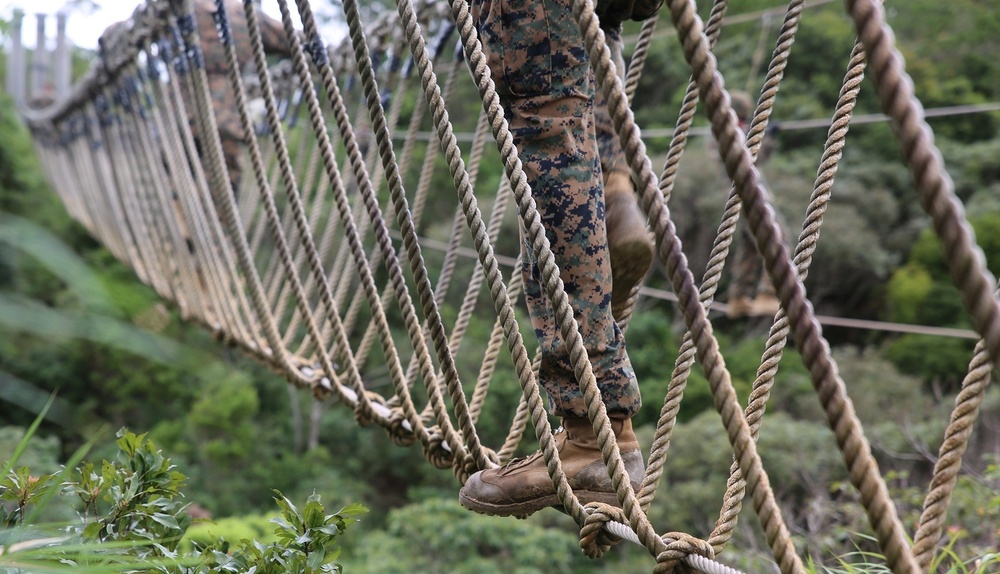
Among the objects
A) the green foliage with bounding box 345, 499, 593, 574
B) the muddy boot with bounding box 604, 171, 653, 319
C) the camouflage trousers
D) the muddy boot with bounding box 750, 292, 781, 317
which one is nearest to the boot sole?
the camouflage trousers

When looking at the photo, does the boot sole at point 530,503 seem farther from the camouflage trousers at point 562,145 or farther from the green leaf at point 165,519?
the green leaf at point 165,519

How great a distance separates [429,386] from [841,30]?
33.3 feet

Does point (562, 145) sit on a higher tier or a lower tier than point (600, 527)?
higher

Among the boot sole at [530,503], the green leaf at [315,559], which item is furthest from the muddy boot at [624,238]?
the green leaf at [315,559]

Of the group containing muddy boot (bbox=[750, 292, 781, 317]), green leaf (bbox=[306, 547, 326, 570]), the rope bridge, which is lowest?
green leaf (bbox=[306, 547, 326, 570])

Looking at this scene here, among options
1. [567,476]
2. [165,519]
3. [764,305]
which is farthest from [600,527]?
[764,305]

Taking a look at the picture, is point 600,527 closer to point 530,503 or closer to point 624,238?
point 530,503

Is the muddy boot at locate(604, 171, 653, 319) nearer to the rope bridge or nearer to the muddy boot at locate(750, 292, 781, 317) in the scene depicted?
the rope bridge

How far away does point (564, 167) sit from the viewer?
0.94m

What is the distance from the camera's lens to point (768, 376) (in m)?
0.84

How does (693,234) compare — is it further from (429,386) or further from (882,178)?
(429,386)

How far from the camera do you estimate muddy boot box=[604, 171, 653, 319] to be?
100cm

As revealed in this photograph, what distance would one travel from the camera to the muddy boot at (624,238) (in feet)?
3.28

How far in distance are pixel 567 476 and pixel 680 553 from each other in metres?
0.21
